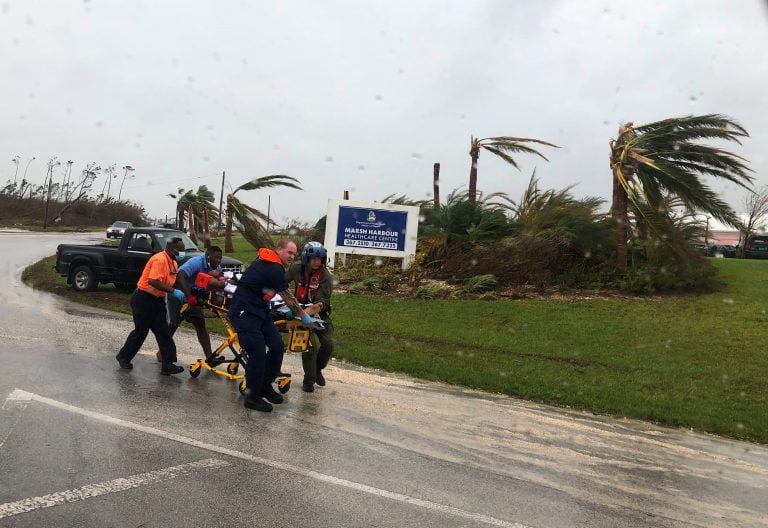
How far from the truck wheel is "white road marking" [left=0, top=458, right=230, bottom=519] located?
1251 cm

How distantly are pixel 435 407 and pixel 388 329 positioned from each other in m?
5.81

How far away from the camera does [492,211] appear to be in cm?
2055

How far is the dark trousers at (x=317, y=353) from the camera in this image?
770 cm

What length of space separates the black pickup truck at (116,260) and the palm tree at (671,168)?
33.8 feet

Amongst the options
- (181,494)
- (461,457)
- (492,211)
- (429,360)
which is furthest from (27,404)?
(492,211)

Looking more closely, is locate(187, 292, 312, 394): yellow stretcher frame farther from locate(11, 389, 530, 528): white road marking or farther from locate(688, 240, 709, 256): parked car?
locate(688, 240, 709, 256): parked car

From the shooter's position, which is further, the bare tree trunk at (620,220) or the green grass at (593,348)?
the bare tree trunk at (620,220)

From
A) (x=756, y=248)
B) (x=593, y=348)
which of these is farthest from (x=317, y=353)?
(x=756, y=248)

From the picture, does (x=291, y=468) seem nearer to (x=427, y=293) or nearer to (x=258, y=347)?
(x=258, y=347)

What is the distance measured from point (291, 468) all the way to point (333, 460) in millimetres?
412

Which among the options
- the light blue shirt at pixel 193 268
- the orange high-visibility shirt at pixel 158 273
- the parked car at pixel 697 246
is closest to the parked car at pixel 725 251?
the parked car at pixel 697 246

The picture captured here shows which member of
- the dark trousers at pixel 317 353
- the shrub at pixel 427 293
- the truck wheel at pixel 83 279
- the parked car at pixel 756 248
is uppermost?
the parked car at pixel 756 248

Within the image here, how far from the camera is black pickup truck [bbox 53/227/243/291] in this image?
52.4 ft

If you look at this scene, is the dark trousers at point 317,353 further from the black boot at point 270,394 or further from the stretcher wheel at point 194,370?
the stretcher wheel at point 194,370
